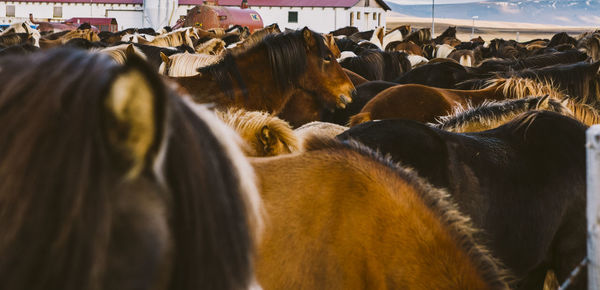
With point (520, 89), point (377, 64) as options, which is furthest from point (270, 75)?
point (377, 64)

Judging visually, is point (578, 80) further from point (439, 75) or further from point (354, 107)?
point (354, 107)

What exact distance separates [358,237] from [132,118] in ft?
4.50

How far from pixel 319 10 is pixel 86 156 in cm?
5835

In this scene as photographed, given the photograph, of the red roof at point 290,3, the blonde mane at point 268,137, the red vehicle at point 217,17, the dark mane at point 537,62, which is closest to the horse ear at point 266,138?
the blonde mane at point 268,137

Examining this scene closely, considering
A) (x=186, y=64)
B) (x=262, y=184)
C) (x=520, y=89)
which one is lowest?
(x=262, y=184)

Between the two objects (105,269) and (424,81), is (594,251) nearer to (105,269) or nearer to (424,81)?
(105,269)

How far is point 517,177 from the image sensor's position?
3297 mm

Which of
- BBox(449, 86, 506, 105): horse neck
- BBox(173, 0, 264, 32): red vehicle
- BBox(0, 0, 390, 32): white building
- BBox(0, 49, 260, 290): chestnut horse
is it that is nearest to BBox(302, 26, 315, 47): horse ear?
BBox(449, 86, 506, 105): horse neck

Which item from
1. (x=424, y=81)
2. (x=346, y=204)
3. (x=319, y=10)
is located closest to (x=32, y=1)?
(x=319, y=10)

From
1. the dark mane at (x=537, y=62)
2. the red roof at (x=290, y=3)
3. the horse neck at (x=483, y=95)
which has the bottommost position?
the horse neck at (x=483, y=95)

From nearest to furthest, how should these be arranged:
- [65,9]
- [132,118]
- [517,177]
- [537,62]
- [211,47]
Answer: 1. [132,118]
2. [517,177]
3. [537,62]
4. [211,47]
5. [65,9]

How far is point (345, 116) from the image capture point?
271 inches

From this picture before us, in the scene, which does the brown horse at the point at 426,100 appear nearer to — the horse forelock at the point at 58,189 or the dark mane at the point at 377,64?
the horse forelock at the point at 58,189

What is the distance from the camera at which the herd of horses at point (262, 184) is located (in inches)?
29.8
